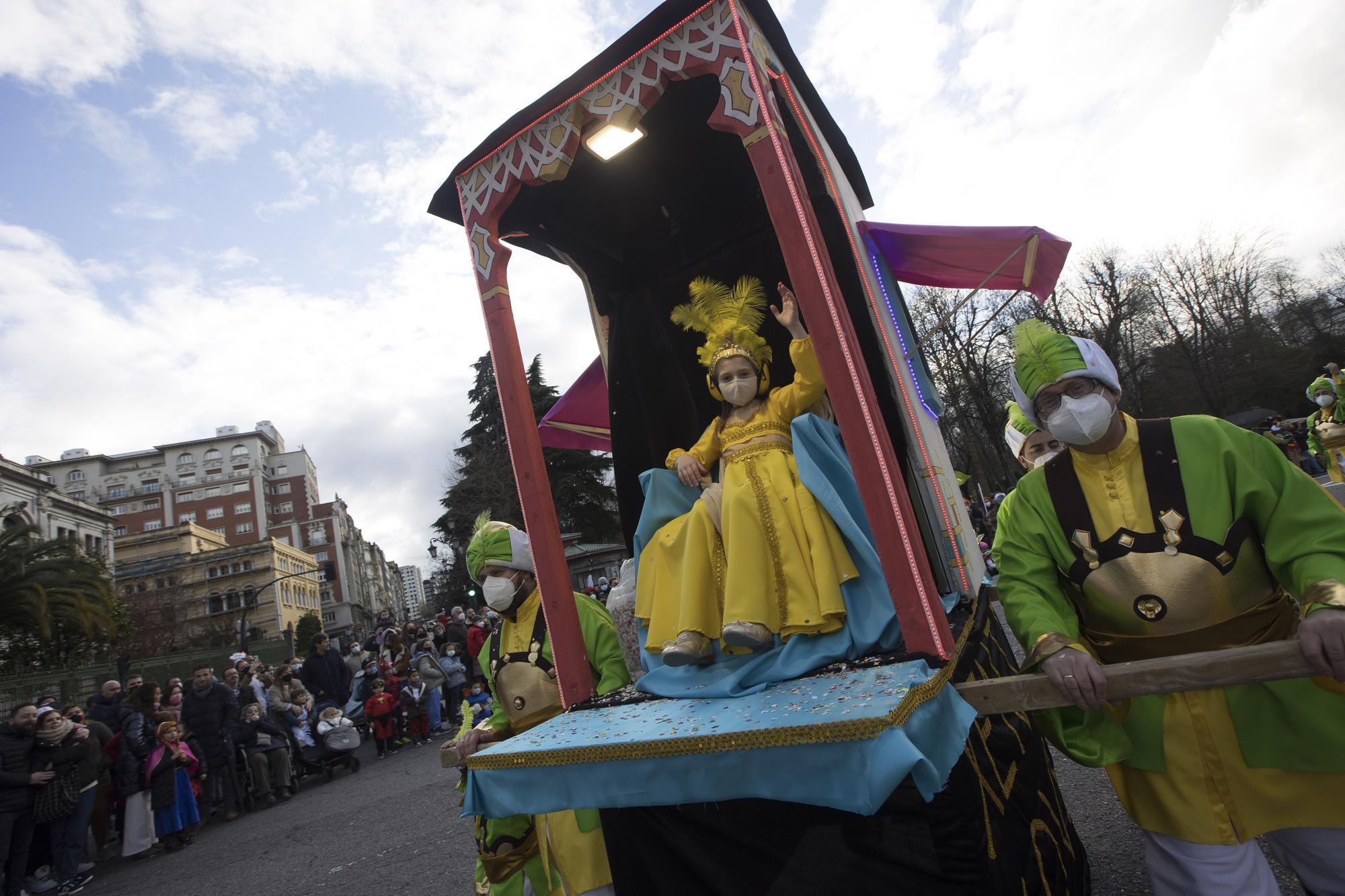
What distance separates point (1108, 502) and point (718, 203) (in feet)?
11.8

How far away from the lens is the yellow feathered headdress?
3922 millimetres

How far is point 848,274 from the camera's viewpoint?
399 centimetres

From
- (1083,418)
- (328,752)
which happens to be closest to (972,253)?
Answer: (1083,418)

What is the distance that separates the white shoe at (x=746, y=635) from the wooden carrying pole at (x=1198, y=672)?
1.12 meters

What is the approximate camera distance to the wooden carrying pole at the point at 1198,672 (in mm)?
1646

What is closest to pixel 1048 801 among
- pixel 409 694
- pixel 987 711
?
pixel 987 711

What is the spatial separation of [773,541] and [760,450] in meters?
0.54

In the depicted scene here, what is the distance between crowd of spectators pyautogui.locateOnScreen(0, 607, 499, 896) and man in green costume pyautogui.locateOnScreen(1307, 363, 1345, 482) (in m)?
12.2

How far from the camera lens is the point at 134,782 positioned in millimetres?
7906

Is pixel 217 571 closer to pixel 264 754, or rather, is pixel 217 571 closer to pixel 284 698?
pixel 284 698

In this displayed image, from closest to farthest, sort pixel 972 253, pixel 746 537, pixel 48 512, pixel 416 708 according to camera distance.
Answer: pixel 746 537, pixel 972 253, pixel 416 708, pixel 48 512

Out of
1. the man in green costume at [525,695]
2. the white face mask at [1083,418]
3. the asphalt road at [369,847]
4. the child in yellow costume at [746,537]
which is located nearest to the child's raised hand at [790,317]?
the child in yellow costume at [746,537]

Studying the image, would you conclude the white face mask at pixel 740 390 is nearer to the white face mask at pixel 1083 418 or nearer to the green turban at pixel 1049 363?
the green turban at pixel 1049 363

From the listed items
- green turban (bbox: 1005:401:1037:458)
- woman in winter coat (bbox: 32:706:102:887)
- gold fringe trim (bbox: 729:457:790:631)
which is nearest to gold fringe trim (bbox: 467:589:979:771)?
gold fringe trim (bbox: 729:457:790:631)
